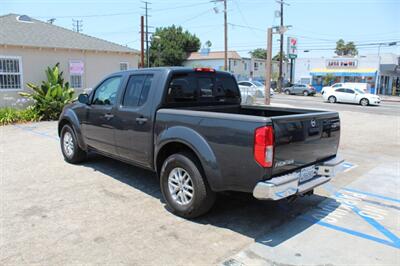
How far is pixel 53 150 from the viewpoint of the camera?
345 inches

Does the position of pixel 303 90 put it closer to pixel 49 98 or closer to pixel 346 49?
pixel 49 98

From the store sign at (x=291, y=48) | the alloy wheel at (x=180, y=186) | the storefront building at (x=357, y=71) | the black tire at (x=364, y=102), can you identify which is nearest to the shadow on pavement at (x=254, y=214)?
the alloy wheel at (x=180, y=186)

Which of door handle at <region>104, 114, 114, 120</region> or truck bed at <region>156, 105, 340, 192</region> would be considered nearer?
truck bed at <region>156, 105, 340, 192</region>

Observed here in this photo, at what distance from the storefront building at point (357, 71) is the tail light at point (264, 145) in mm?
45791

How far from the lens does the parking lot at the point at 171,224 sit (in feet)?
12.1

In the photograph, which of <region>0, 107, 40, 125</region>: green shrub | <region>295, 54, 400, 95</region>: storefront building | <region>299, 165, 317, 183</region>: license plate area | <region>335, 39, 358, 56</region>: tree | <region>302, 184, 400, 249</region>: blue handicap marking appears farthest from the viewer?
<region>335, 39, 358, 56</region>: tree

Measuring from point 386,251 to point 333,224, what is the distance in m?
0.78

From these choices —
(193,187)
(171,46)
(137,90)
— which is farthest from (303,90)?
(193,187)

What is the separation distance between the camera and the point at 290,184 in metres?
3.91

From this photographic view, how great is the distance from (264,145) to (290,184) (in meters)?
0.60

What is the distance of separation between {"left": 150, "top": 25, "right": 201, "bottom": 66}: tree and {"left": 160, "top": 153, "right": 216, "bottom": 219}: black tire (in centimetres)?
6042

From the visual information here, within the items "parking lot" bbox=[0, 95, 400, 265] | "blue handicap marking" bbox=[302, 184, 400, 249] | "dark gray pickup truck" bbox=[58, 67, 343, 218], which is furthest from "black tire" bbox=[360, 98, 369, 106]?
"dark gray pickup truck" bbox=[58, 67, 343, 218]

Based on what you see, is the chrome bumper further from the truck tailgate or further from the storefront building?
the storefront building

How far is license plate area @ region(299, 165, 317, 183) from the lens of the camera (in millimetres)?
4246
